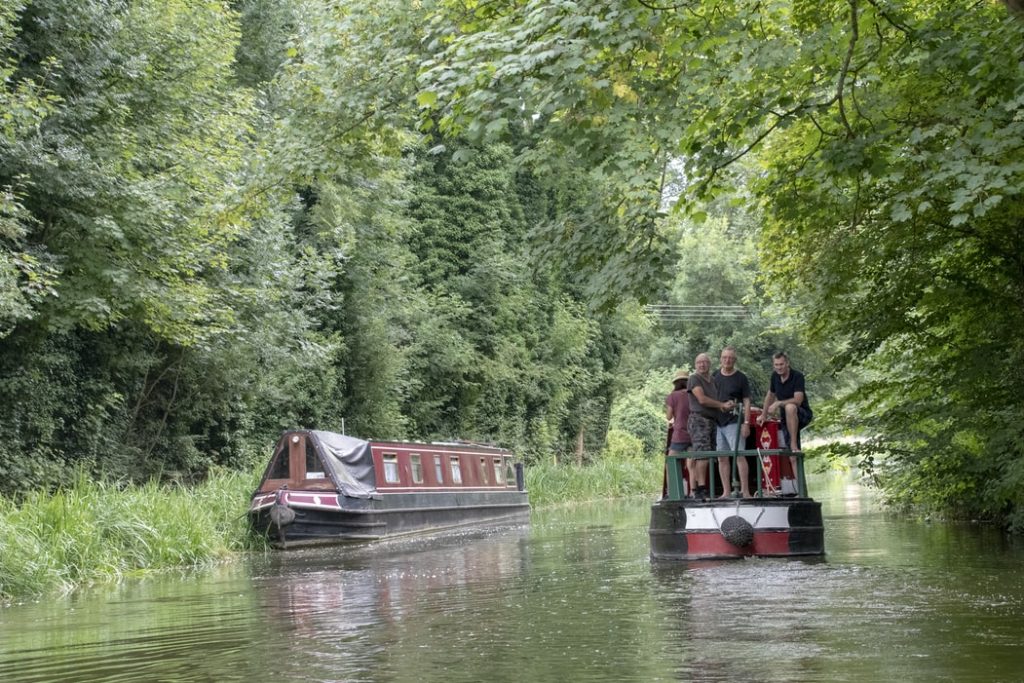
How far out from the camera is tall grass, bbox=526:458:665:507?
34594 mm

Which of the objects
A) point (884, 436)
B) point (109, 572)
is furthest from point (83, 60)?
point (884, 436)

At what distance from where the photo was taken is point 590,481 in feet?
120

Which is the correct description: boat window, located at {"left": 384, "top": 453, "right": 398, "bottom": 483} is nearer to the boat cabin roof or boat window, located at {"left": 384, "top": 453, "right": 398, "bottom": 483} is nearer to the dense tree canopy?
the boat cabin roof

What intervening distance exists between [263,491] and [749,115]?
1273 centimetres

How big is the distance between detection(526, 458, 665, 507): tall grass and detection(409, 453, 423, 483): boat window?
962cm

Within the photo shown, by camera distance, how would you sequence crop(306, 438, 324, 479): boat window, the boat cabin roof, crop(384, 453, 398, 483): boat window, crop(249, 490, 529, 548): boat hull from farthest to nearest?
crop(384, 453, 398, 483): boat window, crop(306, 438, 324, 479): boat window, the boat cabin roof, crop(249, 490, 529, 548): boat hull

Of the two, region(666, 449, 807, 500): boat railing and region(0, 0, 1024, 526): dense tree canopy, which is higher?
region(0, 0, 1024, 526): dense tree canopy

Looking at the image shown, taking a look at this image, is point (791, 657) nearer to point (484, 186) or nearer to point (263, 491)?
point (263, 491)

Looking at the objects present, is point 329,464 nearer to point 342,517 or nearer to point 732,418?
point 342,517

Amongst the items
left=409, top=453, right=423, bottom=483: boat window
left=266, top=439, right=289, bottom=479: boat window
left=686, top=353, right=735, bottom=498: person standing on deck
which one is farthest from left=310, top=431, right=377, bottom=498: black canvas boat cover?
left=686, top=353, right=735, bottom=498: person standing on deck

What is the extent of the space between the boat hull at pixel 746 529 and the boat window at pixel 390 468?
9.36m

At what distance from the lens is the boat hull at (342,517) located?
1947 cm

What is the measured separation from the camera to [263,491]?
2072cm

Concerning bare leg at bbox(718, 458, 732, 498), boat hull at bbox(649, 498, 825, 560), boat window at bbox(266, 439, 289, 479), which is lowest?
boat hull at bbox(649, 498, 825, 560)
